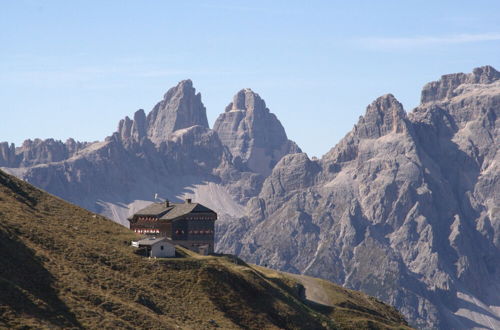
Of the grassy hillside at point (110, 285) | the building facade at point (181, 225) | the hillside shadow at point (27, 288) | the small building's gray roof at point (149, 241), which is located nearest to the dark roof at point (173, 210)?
the building facade at point (181, 225)

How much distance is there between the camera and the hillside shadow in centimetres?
9675

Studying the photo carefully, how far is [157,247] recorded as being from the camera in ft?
439

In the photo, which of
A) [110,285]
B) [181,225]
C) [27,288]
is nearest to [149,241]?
[110,285]

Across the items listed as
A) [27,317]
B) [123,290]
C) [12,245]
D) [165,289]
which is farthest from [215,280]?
[27,317]

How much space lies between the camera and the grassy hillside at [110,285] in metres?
102

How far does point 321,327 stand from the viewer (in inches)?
Result: 5354

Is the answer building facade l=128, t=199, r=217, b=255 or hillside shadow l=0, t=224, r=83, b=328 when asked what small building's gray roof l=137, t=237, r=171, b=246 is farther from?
building facade l=128, t=199, r=217, b=255

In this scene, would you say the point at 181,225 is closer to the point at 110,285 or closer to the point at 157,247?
the point at 157,247

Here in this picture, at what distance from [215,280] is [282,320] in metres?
11.0

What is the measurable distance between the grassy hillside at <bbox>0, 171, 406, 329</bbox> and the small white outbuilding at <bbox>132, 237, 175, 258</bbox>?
7.30 ft

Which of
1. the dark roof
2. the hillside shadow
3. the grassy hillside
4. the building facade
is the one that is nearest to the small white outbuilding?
the grassy hillside

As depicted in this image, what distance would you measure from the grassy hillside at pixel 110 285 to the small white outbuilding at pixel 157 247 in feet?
7.30

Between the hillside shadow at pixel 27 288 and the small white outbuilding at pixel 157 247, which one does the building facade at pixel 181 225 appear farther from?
the hillside shadow at pixel 27 288

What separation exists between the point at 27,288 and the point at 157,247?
1279 inches
